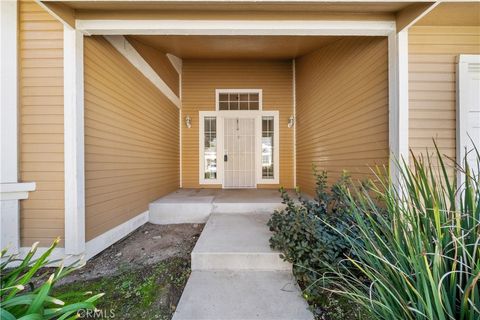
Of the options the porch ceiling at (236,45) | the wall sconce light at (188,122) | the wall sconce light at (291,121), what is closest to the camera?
the porch ceiling at (236,45)

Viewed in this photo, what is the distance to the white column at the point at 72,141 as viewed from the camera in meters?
2.33

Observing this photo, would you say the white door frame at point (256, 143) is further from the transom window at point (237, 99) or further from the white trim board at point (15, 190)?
the white trim board at point (15, 190)

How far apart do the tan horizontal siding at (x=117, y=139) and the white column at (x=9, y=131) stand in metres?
0.64

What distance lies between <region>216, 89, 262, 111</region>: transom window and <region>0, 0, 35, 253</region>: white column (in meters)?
4.11

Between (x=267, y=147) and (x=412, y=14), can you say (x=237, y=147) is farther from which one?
(x=412, y=14)

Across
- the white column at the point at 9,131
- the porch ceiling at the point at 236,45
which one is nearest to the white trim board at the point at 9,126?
the white column at the point at 9,131

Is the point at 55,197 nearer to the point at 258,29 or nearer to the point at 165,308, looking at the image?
the point at 165,308

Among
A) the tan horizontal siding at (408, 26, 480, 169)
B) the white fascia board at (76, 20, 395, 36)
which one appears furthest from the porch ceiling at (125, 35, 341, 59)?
the tan horizontal siding at (408, 26, 480, 169)

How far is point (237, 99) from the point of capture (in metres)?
5.96

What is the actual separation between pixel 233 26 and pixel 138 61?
2045 millimetres

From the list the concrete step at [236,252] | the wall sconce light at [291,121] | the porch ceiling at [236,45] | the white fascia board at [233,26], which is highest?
the porch ceiling at [236,45]

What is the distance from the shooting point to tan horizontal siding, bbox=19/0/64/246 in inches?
92.0

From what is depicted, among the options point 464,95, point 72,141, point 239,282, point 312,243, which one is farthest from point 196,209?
point 464,95

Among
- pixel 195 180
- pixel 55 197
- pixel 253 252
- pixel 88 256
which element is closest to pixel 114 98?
pixel 55 197
